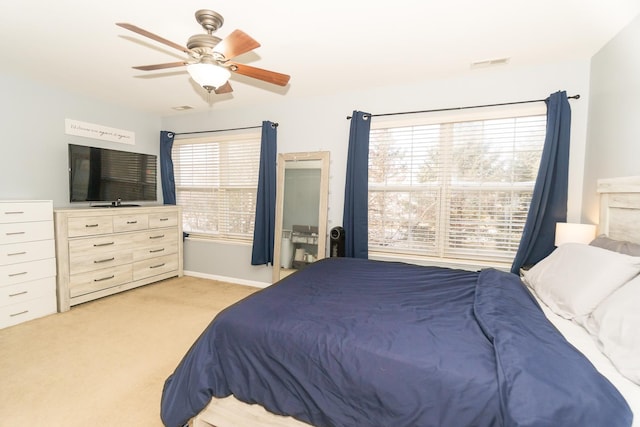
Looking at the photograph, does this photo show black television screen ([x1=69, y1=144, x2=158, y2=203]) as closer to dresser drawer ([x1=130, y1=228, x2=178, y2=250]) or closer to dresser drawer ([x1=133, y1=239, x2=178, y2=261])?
dresser drawer ([x1=130, y1=228, x2=178, y2=250])

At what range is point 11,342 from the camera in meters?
2.51

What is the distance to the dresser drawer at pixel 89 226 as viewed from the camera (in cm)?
322

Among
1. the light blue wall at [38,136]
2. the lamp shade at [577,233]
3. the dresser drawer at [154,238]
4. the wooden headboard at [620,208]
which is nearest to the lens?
the wooden headboard at [620,208]

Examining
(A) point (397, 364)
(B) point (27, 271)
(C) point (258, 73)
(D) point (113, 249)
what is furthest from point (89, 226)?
(A) point (397, 364)

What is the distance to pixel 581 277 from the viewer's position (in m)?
1.60

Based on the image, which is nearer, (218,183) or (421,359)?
(421,359)

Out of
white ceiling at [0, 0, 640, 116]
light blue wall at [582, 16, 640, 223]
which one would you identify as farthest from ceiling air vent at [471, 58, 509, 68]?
light blue wall at [582, 16, 640, 223]

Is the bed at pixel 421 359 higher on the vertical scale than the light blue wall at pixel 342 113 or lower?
lower

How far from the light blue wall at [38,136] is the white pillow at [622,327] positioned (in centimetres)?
492

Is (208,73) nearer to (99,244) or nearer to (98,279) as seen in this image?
(99,244)

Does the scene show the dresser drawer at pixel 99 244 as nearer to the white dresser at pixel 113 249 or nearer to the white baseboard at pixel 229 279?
the white dresser at pixel 113 249

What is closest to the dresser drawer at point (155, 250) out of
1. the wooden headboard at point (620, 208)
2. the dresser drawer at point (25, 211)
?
the dresser drawer at point (25, 211)

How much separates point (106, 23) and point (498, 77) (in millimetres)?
3367

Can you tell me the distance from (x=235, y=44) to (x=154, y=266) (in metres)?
3.43
